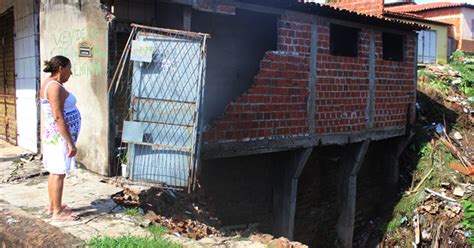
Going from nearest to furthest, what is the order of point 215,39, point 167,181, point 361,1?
point 167,181 → point 215,39 → point 361,1

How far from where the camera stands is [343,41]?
29.3ft

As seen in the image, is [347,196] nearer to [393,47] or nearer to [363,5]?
[393,47]

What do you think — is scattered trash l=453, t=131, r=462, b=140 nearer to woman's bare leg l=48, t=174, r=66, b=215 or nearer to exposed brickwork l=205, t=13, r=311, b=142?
exposed brickwork l=205, t=13, r=311, b=142

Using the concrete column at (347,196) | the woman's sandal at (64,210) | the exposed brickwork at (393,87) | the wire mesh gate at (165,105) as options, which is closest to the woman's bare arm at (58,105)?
the woman's sandal at (64,210)

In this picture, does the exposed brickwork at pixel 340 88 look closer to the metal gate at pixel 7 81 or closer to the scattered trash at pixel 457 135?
the scattered trash at pixel 457 135

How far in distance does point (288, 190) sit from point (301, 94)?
5.53 feet

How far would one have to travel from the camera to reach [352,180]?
30.6 feet

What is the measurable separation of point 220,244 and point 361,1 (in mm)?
12169

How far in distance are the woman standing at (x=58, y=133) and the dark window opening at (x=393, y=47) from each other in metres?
7.48

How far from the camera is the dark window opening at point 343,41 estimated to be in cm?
865

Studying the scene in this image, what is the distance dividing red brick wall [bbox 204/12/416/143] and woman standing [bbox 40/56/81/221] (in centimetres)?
216

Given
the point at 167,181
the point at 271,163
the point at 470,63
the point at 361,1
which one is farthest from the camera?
the point at 470,63

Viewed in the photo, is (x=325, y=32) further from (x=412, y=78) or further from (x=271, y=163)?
(x=412, y=78)

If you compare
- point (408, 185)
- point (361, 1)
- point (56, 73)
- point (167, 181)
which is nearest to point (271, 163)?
point (167, 181)
